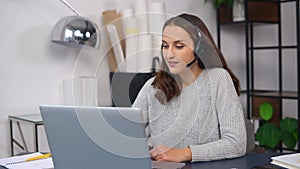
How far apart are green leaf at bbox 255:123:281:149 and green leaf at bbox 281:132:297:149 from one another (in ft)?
0.14

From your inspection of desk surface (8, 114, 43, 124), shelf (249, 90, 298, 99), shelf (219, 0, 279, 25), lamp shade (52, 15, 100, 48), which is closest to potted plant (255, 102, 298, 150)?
shelf (249, 90, 298, 99)

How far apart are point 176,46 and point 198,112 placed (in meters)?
0.34

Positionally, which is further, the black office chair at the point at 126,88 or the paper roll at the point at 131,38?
the paper roll at the point at 131,38

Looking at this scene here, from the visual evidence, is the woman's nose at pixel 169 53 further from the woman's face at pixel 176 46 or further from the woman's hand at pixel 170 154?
the woman's hand at pixel 170 154

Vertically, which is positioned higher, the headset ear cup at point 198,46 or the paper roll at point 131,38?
the paper roll at point 131,38

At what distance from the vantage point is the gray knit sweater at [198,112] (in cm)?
158

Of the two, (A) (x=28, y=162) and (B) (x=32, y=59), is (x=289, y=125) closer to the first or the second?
(B) (x=32, y=59)

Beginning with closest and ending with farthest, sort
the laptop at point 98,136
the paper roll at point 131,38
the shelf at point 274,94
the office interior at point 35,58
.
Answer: the laptop at point 98,136 → the paper roll at point 131,38 → the office interior at point 35,58 → the shelf at point 274,94

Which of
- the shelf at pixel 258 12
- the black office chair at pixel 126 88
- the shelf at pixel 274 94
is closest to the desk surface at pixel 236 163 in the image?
the black office chair at pixel 126 88

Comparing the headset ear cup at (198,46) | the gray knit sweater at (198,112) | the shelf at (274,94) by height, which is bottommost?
the shelf at (274,94)

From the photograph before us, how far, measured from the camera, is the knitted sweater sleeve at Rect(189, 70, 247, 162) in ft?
4.82

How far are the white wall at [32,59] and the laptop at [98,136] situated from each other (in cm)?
147

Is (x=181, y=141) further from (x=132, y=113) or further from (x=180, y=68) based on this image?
(x=132, y=113)

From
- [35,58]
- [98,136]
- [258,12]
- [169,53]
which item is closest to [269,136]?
[258,12]
